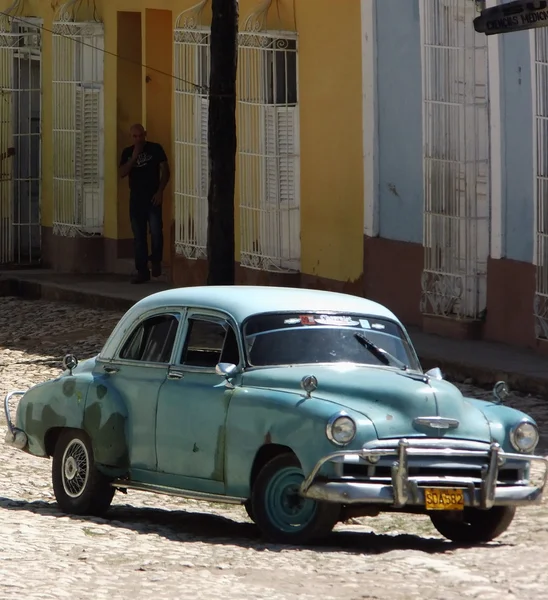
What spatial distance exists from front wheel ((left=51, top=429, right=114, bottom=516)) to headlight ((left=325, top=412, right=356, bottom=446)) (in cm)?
190

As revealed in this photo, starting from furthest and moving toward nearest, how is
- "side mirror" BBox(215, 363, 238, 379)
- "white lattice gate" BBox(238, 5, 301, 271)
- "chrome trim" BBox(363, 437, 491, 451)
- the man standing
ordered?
the man standing, "white lattice gate" BBox(238, 5, 301, 271), "side mirror" BBox(215, 363, 238, 379), "chrome trim" BBox(363, 437, 491, 451)

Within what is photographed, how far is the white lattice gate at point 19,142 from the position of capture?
80.4ft

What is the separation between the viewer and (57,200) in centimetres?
2386

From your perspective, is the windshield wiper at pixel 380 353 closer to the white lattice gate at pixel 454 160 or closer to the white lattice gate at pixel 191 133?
the white lattice gate at pixel 454 160

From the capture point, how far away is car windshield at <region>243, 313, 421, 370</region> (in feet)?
29.0

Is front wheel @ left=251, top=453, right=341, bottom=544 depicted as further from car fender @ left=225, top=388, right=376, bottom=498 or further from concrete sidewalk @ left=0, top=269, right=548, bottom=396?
concrete sidewalk @ left=0, top=269, right=548, bottom=396

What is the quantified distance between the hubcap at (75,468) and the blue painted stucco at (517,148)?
21.5 feet

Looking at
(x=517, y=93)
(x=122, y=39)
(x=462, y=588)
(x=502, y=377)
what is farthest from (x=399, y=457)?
(x=122, y=39)

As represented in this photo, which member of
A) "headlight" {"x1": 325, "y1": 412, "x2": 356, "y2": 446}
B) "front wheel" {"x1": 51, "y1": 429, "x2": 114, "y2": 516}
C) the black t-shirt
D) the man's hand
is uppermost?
the man's hand

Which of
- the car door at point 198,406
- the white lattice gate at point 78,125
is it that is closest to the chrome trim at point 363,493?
the car door at point 198,406

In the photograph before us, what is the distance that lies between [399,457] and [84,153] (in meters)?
15.8

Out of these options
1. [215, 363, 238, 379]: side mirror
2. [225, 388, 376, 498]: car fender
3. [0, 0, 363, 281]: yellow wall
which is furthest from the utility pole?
[225, 388, 376, 498]: car fender

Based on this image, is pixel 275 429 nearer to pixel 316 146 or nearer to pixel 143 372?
pixel 143 372

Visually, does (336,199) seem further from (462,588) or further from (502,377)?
(462,588)
